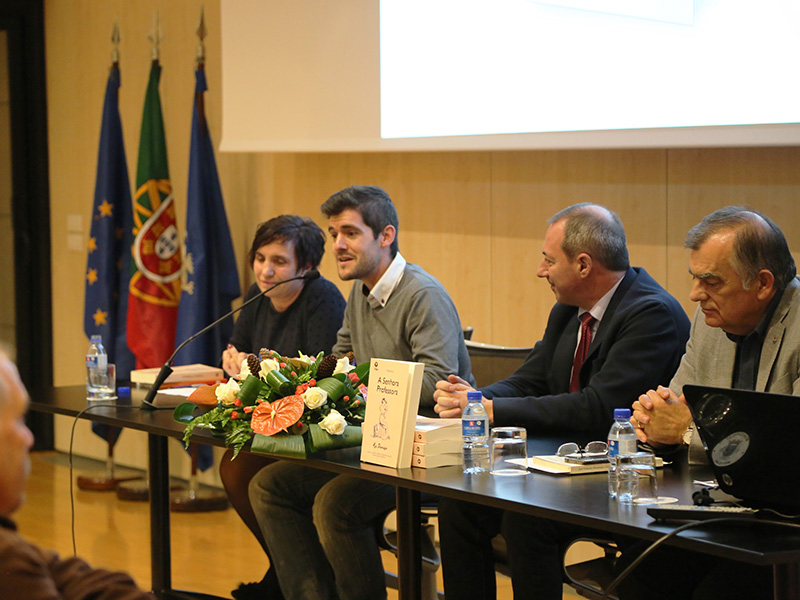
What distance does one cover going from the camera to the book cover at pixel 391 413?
91.7 inches

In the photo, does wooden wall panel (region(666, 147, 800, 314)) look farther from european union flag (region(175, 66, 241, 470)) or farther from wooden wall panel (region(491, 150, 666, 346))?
european union flag (region(175, 66, 241, 470))

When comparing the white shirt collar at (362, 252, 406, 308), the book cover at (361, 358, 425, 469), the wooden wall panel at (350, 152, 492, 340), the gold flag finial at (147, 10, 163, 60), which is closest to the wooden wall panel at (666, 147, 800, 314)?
the wooden wall panel at (350, 152, 492, 340)

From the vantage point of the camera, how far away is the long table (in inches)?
65.7

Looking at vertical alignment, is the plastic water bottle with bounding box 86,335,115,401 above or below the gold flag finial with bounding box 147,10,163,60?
below

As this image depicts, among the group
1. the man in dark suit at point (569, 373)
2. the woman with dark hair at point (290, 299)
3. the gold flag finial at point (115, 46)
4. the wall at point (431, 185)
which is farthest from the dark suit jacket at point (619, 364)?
the gold flag finial at point (115, 46)

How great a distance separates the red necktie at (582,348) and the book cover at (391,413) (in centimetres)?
71

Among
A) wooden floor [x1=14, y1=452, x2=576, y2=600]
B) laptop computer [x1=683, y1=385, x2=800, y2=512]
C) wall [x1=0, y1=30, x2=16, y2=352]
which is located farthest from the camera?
wall [x1=0, y1=30, x2=16, y2=352]

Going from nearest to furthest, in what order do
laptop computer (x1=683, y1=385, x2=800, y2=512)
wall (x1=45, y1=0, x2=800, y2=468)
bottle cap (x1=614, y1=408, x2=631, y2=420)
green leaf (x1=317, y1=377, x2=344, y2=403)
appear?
laptop computer (x1=683, y1=385, x2=800, y2=512), bottle cap (x1=614, y1=408, x2=631, y2=420), green leaf (x1=317, y1=377, x2=344, y2=403), wall (x1=45, y1=0, x2=800, y2=468)

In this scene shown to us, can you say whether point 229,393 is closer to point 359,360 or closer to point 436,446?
point 436,446

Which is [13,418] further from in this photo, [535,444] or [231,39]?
[231,39]

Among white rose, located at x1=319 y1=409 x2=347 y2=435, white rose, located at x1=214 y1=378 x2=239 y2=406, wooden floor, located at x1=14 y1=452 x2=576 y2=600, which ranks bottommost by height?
wooden floor, located at x1=14 y1=452 x2=576 y2=600

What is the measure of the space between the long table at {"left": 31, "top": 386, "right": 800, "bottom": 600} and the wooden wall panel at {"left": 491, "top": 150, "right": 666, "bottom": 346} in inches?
51.8

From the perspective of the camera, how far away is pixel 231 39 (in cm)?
489

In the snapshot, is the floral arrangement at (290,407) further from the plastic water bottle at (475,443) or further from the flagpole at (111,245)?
the flagpole at (111,245)
